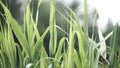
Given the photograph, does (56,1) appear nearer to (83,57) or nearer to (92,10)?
(92,10)

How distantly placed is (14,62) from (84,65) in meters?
0.20

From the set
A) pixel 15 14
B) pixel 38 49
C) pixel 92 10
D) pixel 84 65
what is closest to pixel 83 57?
pixel 84 65

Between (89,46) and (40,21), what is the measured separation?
1.16 feet

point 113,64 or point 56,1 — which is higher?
point 56,1

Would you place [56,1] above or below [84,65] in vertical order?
above

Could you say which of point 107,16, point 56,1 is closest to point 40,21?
point 56,1

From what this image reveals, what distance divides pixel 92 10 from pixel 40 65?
33 cm

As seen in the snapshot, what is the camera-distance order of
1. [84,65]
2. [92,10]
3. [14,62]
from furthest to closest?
[92,10] < [14,62] < [84,65]

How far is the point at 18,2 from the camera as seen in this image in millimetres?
967

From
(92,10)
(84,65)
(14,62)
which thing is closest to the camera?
(84,65)

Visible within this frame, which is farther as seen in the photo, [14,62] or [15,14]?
[15,14]

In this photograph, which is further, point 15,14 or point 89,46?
point 15,14

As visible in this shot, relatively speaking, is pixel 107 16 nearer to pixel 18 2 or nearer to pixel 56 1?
pixel 56 1

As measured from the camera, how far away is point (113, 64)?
0.63 meters
